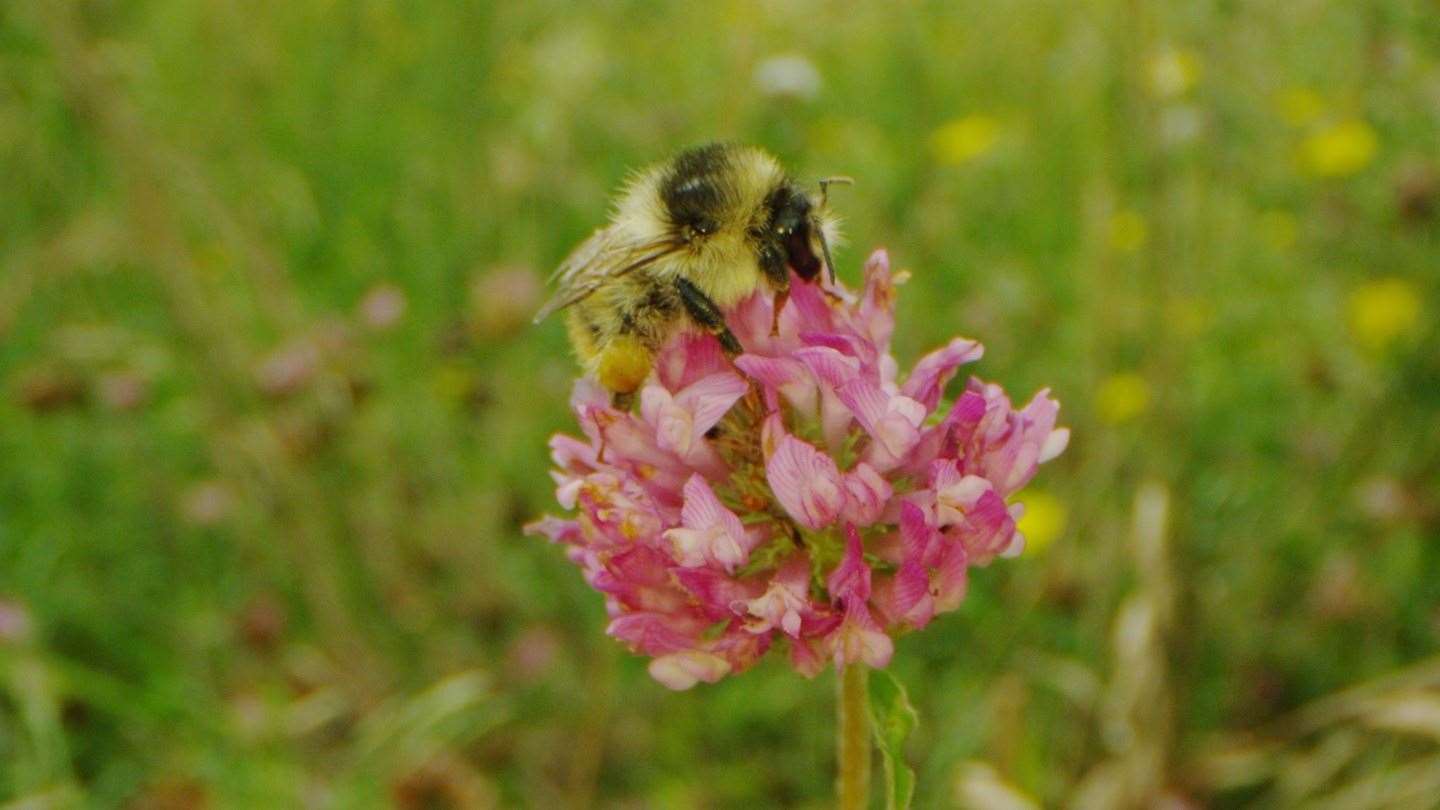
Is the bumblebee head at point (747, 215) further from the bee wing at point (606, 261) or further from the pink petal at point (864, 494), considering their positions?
the pink petal at point (864, 494)

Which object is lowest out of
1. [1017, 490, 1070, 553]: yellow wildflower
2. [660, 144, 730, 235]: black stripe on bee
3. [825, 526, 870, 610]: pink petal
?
[825, 526, 870, 610]: pink petal

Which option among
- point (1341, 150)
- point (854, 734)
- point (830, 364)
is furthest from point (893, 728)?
point (1341, 150)

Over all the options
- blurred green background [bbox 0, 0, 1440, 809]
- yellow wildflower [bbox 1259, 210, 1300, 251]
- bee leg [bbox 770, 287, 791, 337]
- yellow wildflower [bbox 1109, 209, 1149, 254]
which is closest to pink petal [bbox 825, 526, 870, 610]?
bee leg [bbox 770, 287, 791, 337]

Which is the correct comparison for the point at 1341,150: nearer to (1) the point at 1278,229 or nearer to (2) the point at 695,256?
(1) the point at 1278,229

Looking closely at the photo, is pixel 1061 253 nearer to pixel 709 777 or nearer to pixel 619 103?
pixel 619 103

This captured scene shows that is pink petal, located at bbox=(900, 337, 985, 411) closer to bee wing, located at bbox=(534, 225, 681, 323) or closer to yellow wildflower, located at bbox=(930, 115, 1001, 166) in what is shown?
bee wing, located at bbox=(534, 225, 681, 323)

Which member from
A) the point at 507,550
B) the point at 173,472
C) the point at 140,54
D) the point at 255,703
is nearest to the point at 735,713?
the point at 507,550
